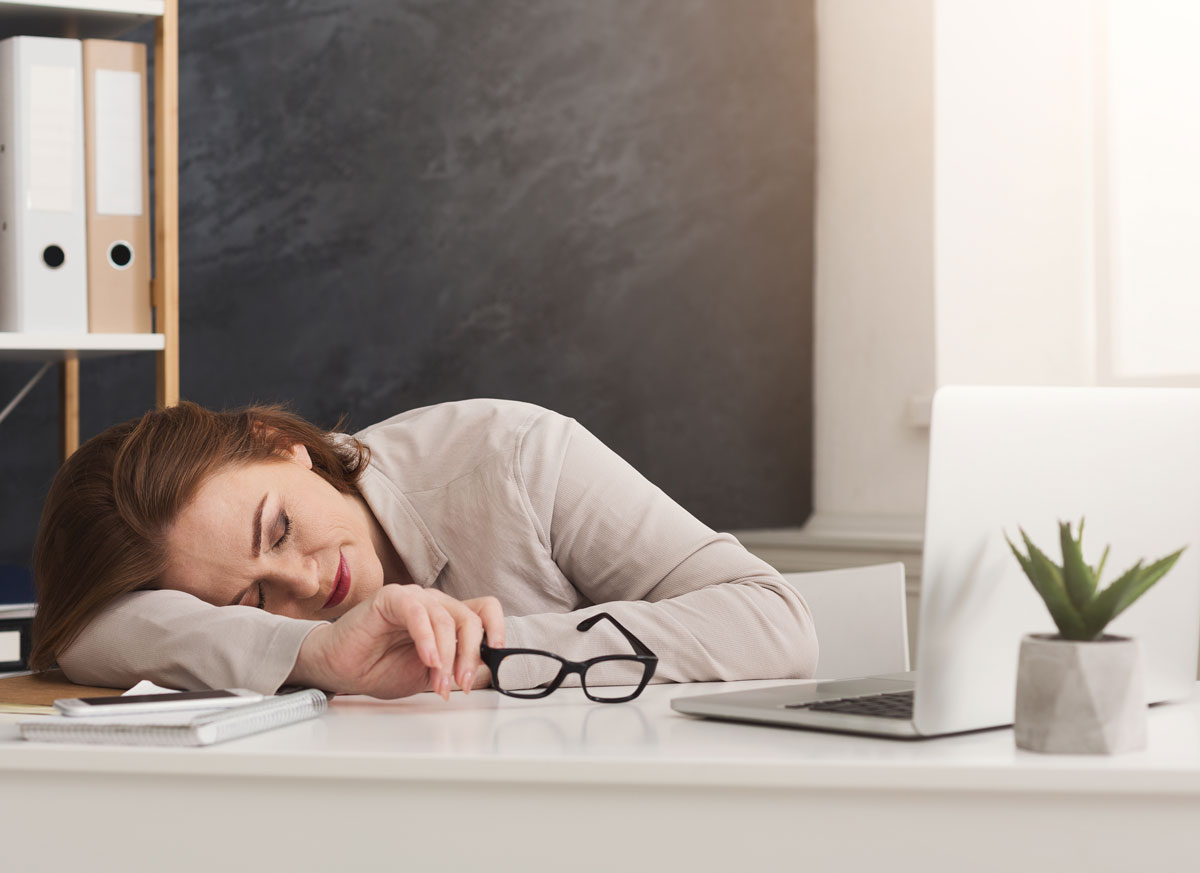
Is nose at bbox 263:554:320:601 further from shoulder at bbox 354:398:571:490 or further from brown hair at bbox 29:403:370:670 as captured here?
shoulder at bbox 354:398:571:490

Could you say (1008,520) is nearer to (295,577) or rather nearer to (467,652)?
(467,652)

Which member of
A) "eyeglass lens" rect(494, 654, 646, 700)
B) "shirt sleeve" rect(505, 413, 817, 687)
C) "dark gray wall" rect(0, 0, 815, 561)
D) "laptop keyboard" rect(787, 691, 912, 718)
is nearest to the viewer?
"laptop keyboard" rect(787, 691, 912, 718)

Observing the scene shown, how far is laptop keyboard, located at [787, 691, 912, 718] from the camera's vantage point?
87 cm

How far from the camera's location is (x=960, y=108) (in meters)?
2.38

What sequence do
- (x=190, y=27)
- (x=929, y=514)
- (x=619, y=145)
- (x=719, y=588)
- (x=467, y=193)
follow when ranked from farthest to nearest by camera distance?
1. (x=619, y=145)
2. (x=467, y=193)
3. (x=190, y=27)
4. (x=719, y=588)
5. (x=929, y=514)

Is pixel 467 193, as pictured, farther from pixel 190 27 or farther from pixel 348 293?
pixel 190 27

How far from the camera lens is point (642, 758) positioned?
2.46ft

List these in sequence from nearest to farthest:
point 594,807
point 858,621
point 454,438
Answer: point 594,807 < point 454,438 < point 858,621

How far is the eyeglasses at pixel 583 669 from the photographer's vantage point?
1.01m

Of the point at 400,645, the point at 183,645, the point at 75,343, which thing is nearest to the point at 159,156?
the point at 75,343

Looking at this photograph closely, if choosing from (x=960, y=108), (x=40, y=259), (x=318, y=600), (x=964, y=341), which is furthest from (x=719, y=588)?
(x=960, y=108)

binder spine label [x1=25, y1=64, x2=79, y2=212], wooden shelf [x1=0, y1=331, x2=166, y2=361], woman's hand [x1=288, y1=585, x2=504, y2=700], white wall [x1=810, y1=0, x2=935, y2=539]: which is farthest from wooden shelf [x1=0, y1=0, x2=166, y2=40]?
white wall [x1=810, y1=0, x2=935, y2=539]

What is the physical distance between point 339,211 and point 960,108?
116 centimetres

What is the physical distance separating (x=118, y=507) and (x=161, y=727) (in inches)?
19.9
